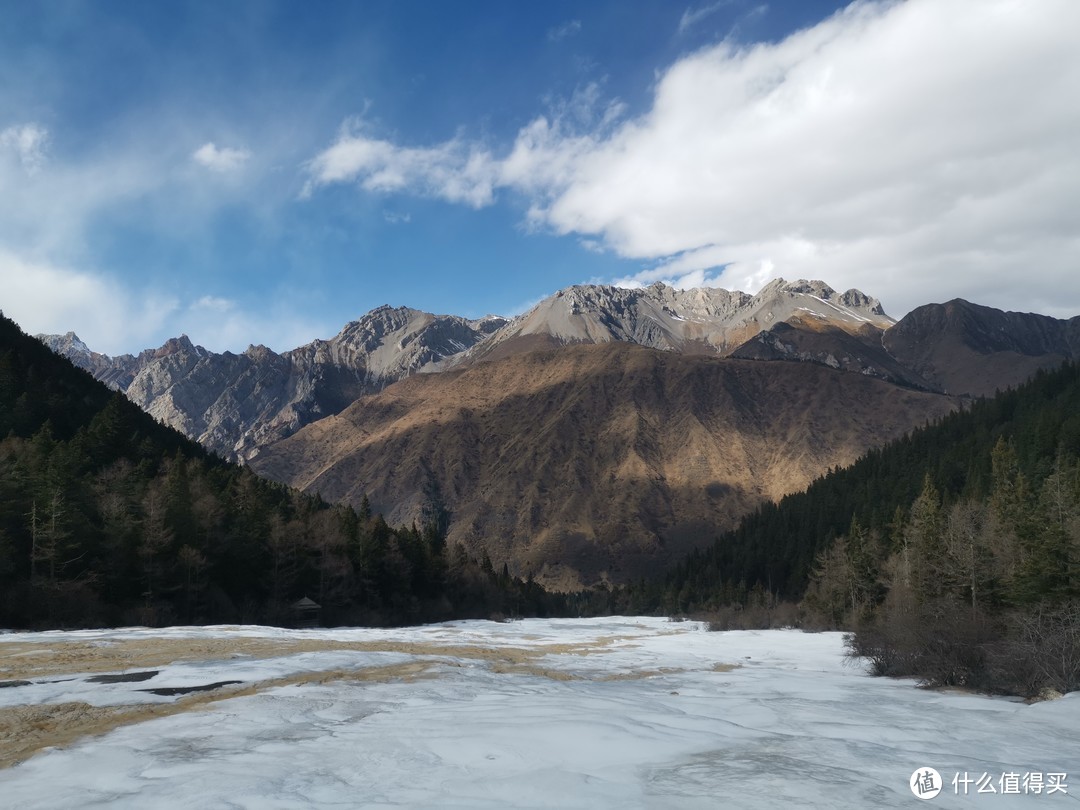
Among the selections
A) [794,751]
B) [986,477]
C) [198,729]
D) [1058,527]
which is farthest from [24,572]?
[986,477]

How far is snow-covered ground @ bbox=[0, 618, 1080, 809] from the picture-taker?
30.5 ft

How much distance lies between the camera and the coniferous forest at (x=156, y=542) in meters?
42.3

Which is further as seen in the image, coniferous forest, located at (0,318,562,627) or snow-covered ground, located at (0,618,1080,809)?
coniferous forest, located at (0,318,562,627)

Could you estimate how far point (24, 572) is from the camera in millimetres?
41281

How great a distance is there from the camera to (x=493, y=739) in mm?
12297

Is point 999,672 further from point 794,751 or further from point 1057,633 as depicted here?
point 794,751

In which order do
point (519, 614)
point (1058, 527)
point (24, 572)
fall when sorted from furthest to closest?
point (519, 614), point (24, 572), point (1058, 527)

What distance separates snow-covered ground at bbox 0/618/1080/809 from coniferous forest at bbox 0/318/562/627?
20372 millimetres

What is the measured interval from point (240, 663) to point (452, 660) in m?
8.32

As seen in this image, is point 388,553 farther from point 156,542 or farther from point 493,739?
point 493,739
